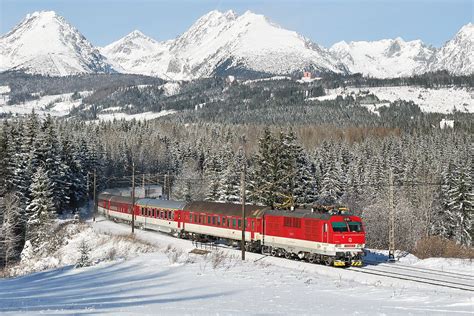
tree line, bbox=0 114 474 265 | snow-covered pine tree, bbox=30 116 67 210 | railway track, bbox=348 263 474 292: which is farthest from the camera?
snow-covered pine tree, bbox=30 116 67 210

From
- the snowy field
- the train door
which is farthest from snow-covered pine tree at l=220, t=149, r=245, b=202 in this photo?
the snowy field

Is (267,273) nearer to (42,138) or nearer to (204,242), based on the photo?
(204,242)

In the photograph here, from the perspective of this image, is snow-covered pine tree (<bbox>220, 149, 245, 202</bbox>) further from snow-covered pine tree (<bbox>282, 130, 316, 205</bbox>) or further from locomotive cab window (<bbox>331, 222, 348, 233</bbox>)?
locomotive cab window (<bbox>331, 222, 348, 233</bbox>)

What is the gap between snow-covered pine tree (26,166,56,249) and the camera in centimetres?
5997

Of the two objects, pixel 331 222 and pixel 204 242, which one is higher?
pixel 331 222

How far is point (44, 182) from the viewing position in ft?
204

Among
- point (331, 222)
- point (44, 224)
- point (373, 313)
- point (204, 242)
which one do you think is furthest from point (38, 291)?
point (44, 224)

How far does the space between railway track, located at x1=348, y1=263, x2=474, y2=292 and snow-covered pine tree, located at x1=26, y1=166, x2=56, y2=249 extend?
39.8 m

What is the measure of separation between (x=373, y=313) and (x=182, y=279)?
413 inches

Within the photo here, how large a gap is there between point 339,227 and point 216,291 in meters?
13.2

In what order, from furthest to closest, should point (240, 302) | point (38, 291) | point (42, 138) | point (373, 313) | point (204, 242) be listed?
point (42, 138)
point (204, 242)
point (38, 291)
point (240, 302)
point (373, 313)

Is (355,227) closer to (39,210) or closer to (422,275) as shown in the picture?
(422,275)

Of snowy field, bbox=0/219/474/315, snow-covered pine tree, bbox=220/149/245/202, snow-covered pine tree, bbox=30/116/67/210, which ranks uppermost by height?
snow-covered pine tree, bbox=30/116/67/210

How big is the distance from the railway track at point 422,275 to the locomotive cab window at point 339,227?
93.0 inches
